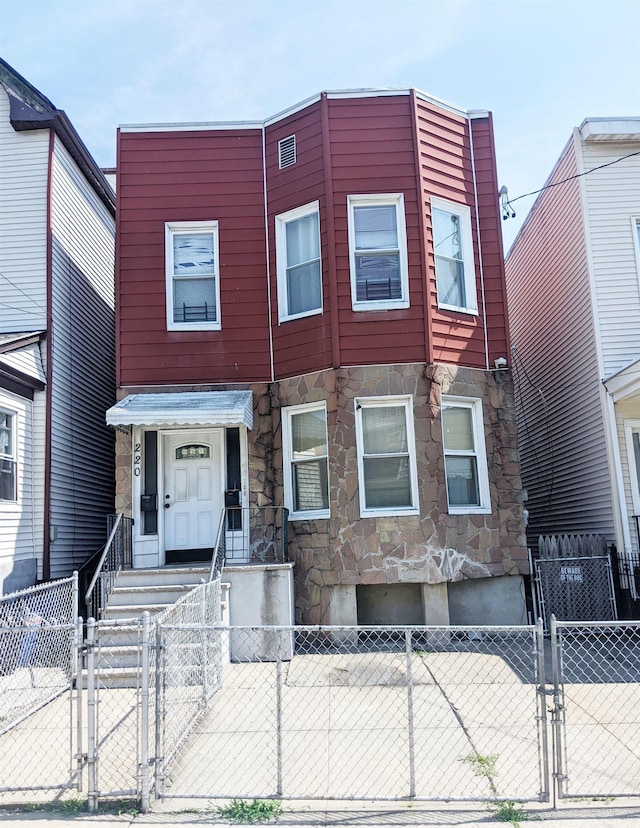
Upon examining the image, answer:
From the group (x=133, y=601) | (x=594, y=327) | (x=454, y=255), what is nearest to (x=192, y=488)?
(x=133, y=601)

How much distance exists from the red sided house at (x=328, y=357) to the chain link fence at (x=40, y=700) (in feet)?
7.31

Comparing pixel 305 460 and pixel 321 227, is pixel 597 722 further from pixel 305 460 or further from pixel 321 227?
pixel 321 227

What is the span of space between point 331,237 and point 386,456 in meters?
3.40

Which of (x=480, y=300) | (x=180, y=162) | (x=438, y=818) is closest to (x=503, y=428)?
(x=480, y=300)

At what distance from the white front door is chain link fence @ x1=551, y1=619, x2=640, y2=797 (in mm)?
5462

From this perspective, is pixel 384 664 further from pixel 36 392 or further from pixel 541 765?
pixel 36 392

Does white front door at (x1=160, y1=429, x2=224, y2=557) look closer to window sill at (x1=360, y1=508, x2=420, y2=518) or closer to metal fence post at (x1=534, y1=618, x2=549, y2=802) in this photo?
window sill at (x1=360, y1=508, x2=420, y2=518)

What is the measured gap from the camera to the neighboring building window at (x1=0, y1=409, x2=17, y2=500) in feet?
34.2

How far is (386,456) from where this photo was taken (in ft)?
36.1

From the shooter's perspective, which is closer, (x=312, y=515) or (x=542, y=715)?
(x=542, y=715)

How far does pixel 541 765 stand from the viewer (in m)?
5.12

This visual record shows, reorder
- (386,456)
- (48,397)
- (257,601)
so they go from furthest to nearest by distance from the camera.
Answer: (48,397), (386,456), (257,601)

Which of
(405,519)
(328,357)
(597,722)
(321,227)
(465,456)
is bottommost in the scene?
(597,722)

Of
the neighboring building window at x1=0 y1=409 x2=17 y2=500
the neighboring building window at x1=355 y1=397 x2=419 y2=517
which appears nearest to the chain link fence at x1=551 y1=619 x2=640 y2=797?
the neighboring building window at x1=355 y1=397 x2=419 y2=517
